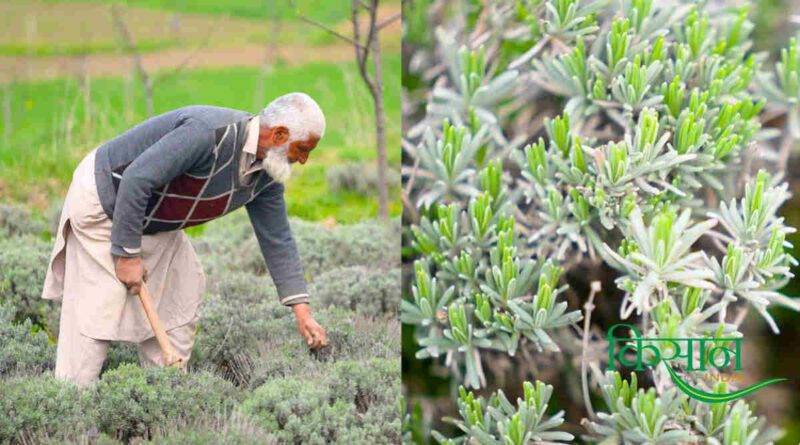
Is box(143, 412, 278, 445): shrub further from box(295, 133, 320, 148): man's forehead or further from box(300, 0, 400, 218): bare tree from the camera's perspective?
box(300, 0, 400, 218): bare tree

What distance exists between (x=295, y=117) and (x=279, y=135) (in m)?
0.08

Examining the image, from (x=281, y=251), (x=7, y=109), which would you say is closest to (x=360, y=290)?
(x=281, y=251)

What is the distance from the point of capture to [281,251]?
3.84 meters

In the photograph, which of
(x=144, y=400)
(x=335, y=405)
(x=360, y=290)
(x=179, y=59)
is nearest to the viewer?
(x=144, y=400)

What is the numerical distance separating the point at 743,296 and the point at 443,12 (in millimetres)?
1427

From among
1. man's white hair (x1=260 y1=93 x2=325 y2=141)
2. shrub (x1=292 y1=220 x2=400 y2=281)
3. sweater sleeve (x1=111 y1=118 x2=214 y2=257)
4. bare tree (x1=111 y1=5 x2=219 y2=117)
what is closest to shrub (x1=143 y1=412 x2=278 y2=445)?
sweater sleeve (x1=111 y1=118 x2=214 y2=257)

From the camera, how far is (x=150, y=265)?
11.8 feet

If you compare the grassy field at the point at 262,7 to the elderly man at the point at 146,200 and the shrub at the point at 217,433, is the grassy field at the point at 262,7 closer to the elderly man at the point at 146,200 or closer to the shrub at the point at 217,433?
the elderly man at the point at 146,200

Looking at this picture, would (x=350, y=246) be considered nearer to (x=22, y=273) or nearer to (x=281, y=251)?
(x=281, y=251)

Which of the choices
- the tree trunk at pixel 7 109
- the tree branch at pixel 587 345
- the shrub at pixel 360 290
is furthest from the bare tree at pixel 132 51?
the tree branch at pixel 587 345

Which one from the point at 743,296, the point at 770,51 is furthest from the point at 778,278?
the point at 770,51

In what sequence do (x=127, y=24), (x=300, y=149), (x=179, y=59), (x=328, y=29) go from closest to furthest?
(x=300, y=149), (x=127, y=24), (x=179, y=59), (x=328, y=29)

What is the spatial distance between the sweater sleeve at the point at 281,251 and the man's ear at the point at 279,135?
0.33 metres

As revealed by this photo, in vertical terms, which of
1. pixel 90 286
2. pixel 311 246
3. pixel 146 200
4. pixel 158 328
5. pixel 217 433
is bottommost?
pixel 217 433
